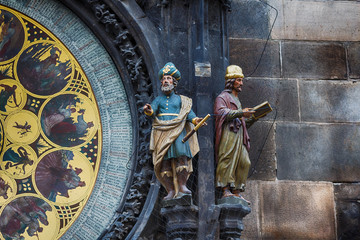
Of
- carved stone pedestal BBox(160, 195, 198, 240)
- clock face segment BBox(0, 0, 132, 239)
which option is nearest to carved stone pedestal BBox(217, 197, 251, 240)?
carved stone pedestal BBox(160, 195, 198, 240)

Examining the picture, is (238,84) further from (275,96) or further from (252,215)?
(252,215)

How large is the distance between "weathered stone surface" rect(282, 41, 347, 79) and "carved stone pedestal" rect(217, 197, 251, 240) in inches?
73.1

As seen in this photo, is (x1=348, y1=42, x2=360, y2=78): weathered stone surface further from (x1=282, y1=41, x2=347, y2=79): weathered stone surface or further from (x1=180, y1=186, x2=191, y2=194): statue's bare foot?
(x1=180, y1=186, x2=191, y2=194): statue's bare foot

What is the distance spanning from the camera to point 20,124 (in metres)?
9.04

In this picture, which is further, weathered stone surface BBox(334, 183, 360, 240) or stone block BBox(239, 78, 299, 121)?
stone block BBox(239, 78, 299, 121)

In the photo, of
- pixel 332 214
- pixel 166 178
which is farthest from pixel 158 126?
pixel 332 214

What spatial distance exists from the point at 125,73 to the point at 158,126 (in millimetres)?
966

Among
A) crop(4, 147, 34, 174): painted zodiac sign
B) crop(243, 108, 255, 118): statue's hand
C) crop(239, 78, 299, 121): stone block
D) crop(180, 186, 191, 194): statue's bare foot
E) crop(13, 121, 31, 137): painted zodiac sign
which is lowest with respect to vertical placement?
crop(180, 186, 191, 194): statue's bare foot

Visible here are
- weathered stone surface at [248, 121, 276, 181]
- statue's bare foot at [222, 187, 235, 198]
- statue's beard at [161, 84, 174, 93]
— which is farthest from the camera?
weathered stone surface at [248, 121, 276, 181]

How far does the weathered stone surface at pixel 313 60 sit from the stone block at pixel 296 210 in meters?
1.21

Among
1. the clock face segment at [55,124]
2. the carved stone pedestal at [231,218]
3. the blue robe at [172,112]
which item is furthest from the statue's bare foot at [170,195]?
the clock face segment at [55,124]

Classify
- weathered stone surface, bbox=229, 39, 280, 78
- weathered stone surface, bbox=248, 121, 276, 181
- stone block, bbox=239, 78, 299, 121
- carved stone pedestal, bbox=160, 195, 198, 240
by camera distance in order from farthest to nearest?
1. weathered stone surface, bbox=229, 39, 280, 78
2. stone block, bbox=239, 78, 299, 121
3. weathered stone surface, bbox=248, 121, 276, 181
4. carved stone pedestal, bbox=160, 195, 198, 240

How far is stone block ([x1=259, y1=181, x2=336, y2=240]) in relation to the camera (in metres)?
8.87

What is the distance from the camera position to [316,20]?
971 cm
